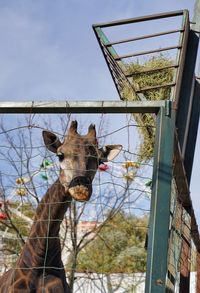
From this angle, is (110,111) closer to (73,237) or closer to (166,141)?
(166,141)

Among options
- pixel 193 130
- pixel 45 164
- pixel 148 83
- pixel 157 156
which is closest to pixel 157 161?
pixel 157 156

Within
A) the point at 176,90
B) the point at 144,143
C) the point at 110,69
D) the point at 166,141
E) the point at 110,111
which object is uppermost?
the point at 110,69

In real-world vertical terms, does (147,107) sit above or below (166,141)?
above

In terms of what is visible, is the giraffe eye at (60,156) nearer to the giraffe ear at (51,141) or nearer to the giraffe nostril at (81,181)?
the giraffe ear at (51,141)

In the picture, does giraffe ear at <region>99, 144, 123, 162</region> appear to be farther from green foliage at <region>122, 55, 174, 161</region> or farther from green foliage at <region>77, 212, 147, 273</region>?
green foliage at <region>77, 212, 147, 273</region>

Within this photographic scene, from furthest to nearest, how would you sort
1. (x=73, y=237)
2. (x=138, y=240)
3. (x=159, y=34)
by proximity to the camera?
1. (x=138, y=240)
2. (x=73, y=237)
3. (x=159, y=34)

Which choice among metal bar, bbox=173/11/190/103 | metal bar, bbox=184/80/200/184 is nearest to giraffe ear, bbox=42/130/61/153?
metal bar, bbox=173/11/190/103

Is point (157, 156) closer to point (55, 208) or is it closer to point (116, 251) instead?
point (55, 208)

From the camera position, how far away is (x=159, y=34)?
5902 millimetres

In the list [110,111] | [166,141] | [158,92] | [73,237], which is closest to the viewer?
[166,141]

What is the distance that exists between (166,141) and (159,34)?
10.0 ft

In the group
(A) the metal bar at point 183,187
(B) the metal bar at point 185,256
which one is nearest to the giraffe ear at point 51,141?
(A) the metal bar at point 183,187

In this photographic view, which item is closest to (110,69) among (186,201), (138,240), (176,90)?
(176,90)

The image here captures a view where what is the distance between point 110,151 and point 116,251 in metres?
14.2
